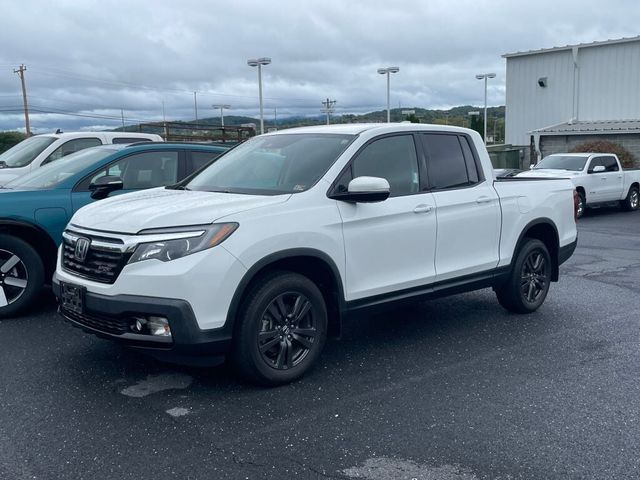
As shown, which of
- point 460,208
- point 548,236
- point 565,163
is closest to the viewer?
point 460,208

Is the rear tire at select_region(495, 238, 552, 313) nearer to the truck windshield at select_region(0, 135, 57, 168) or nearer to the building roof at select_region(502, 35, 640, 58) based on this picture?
the truck windshield at select_region(0, 135, 57, 168)

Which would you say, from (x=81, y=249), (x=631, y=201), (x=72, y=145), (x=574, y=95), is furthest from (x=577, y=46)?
(x=81, y=249)

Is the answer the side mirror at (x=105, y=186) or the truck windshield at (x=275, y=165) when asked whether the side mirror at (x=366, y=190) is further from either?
the side mirror at (x=105, y=186)

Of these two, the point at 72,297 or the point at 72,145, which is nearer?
the point at 72,297

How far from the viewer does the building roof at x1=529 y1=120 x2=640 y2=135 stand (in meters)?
28.8

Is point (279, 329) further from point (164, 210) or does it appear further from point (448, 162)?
point (448, 162)

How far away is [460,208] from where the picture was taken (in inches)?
238

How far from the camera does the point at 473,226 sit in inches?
242

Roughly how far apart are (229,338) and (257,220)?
0.79 meters

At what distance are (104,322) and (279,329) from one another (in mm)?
1162

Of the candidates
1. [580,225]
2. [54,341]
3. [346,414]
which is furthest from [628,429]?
[580,225]

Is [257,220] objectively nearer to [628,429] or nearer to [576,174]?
[628,429]

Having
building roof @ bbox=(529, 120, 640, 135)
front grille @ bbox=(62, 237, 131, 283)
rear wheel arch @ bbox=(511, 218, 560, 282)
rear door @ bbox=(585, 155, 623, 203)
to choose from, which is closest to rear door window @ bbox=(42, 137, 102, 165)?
front grille @ bbox=(62, 237, 131, 283)

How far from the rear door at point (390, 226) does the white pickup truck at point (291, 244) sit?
0.01 m
